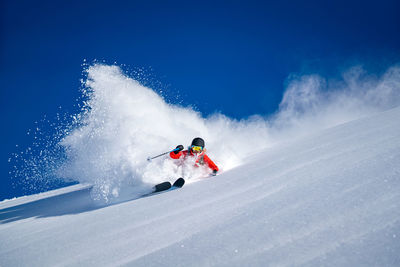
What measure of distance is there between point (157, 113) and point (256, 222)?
26.3 feet

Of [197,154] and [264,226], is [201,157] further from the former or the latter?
[264,226]

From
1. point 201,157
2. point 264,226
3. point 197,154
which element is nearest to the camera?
point 264,226

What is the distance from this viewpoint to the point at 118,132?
25.1ft

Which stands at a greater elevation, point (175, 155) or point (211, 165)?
point (175, 155)

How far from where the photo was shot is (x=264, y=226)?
1.89 meters

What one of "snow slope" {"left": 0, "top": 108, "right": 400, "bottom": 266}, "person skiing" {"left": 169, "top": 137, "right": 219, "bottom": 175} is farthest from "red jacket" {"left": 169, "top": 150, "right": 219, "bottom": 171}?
"snow slope" {"left": 0, "top": 108, "right": 400, "bottom": 266}

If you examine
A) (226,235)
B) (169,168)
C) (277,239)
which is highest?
(169,168)

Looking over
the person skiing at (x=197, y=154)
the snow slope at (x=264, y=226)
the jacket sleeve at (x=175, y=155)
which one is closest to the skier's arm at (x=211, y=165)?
the person skiing at (x=197, y=154)

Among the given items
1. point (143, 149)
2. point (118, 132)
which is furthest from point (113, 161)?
point (118, 132)

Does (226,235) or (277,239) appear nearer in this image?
(277,239)

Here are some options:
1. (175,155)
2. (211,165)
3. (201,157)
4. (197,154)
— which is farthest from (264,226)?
(175,155)

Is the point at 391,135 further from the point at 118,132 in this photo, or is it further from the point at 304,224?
the point at 118,132

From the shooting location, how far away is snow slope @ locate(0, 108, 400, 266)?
1.45m

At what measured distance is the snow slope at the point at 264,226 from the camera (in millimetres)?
1451
